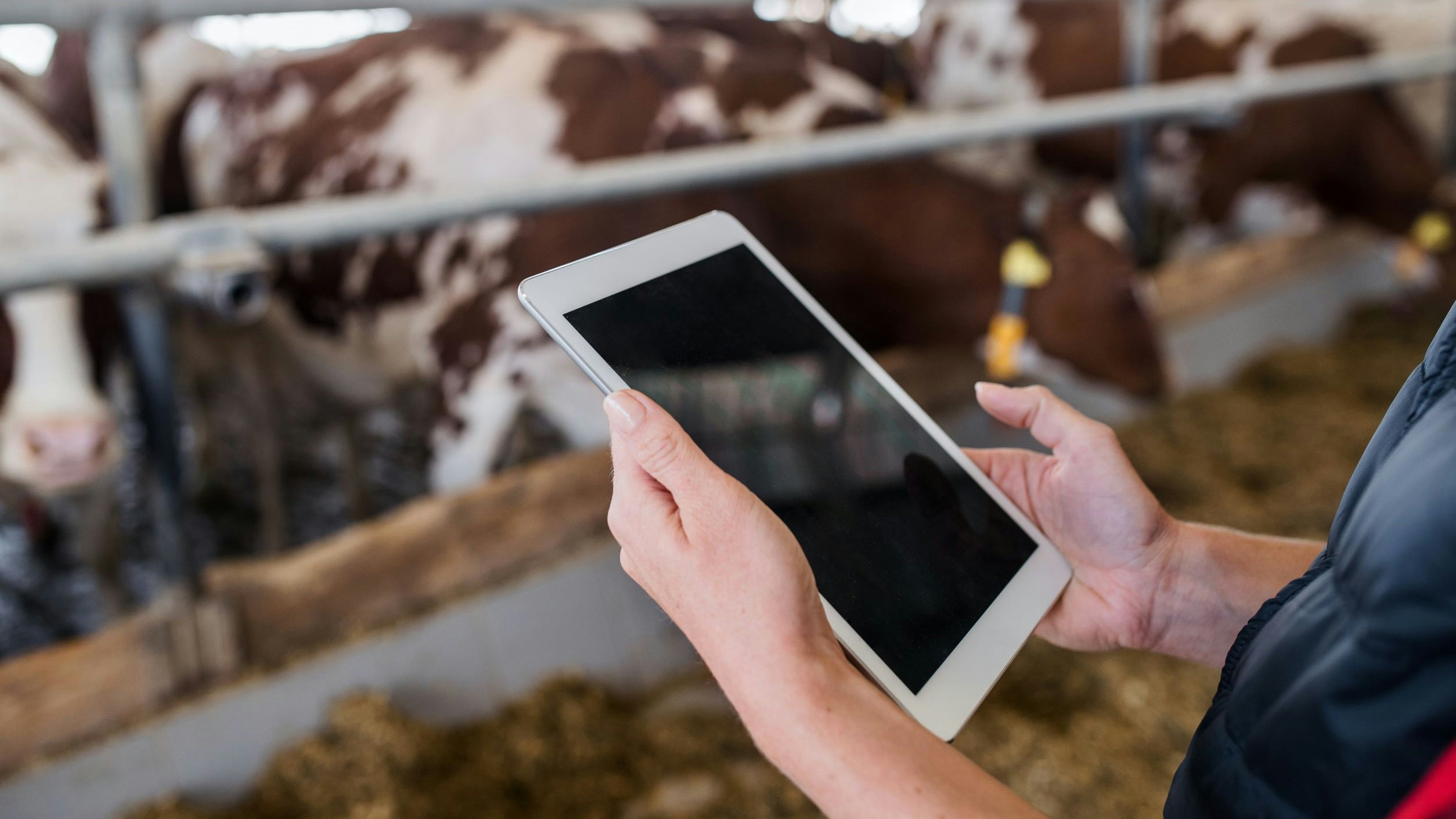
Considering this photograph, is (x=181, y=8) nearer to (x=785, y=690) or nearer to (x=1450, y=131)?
(x=785, y=690)

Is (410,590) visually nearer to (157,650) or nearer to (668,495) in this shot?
(157,650)

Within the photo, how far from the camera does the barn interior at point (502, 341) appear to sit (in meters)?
1.10

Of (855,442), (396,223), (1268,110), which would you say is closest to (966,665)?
(855,442)

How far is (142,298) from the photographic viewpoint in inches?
43.1

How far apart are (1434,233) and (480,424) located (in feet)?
7.84

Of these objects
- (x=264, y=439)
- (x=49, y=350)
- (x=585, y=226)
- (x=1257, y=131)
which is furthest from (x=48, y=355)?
(x=1257, y=131)

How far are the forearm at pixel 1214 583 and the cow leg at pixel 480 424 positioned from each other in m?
1.25

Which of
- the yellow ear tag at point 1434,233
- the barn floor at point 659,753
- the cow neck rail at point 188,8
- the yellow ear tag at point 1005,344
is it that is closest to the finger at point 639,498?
the barn floor at point 659,753

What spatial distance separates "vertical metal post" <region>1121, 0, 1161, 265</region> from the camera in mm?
2148

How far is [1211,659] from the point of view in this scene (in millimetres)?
584

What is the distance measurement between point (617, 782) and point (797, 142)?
84 cm

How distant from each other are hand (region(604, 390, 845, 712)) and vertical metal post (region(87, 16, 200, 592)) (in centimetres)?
88

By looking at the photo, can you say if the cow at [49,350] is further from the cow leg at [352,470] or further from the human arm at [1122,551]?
the human arm at [1122,551]

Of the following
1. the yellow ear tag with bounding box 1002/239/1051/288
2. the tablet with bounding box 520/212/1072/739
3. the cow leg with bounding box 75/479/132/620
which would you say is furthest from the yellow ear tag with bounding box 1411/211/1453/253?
the cow leg with bounding box 75/479/132/620
